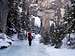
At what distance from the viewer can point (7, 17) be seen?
5418 millimetres

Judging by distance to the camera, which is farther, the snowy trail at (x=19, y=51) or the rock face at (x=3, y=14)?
the rock face at (x=3, y=14)

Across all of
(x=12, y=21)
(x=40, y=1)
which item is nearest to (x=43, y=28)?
(x=40, y=1)

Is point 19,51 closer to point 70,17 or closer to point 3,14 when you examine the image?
point 3,14

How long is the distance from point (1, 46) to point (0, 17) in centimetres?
76

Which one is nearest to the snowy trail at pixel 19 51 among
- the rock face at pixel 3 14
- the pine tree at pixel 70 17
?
the rock face at pixel 3 14

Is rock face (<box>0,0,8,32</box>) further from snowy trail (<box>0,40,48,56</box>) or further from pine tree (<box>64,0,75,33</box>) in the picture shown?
pine tree (<box>64,0,75,33</box>)

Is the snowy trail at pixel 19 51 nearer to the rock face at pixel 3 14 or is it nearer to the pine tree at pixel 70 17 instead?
the rock face at pixel 3 14

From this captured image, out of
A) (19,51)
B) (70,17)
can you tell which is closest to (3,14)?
(19,51)

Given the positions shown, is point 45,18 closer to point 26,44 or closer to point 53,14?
point 53,14

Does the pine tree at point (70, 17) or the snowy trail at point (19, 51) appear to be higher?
the pine tree at point (70, 17)

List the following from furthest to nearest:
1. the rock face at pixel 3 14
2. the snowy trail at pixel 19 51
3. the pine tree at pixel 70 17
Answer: the pine tree at pixel 70 17
the rock face at pixel 3 14
the snowy trail at pixel 19 51

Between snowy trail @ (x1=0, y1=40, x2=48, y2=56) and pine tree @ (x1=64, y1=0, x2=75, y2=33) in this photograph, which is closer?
snowy trail @ (x1=0, y1=40, x2=48, y2=56)

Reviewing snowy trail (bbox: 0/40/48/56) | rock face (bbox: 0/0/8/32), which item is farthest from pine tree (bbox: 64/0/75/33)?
rock face (bbox: 0/0/8/32)

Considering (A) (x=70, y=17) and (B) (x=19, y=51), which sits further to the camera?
(A) (x=70, y=17)
